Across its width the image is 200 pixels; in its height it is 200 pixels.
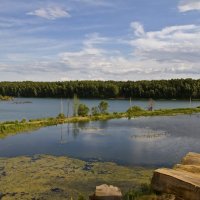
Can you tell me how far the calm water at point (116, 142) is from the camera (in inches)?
1029

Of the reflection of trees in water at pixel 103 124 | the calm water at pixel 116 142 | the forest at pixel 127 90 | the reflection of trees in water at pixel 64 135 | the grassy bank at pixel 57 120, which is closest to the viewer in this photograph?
the calm water at pixel 116 142

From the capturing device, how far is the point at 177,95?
360ft

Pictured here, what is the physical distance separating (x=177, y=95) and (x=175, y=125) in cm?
6742

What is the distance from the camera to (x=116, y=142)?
31953 millimetres

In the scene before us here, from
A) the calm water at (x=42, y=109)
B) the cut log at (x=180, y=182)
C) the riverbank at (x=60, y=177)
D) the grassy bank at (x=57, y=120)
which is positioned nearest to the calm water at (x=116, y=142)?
the grassy bank at (x=57, y=120)

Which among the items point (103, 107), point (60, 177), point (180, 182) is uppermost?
point (103, 107)

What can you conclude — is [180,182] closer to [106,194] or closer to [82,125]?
[106,194]

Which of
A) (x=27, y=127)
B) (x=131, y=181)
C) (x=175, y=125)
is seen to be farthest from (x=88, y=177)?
(x=175, y=125)

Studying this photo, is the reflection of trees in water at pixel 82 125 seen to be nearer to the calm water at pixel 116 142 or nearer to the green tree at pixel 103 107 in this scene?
the calm water at pixel 116 142

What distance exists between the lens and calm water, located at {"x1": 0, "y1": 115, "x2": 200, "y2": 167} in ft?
85.8

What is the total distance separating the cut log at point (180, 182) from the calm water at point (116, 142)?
10.1 m

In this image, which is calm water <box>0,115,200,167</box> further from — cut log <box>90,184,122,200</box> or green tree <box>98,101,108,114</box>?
cut log <box>90,184,122,200</box>

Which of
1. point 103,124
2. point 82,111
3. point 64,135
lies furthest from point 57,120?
point 64,135

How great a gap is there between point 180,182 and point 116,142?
19.7 meters
